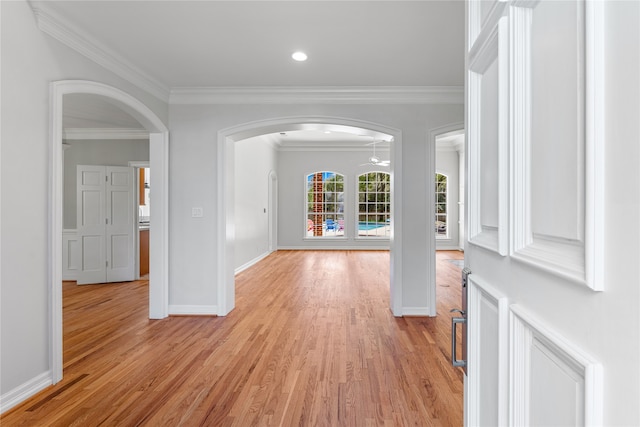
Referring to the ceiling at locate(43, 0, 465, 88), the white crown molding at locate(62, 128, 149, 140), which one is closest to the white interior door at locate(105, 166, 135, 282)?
the white crown molding at locate(62, 128, 149, 140)

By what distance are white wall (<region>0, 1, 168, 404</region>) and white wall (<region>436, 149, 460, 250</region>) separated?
926 centimetres

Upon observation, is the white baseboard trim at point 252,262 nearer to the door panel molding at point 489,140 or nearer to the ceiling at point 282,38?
the ceiling at point 282,38

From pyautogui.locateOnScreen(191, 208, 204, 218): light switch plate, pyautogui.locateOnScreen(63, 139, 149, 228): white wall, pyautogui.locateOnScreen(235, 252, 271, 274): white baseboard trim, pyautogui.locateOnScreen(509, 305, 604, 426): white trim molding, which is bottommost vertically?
pyautogui.locateOnScreen(235, 252, 271, 274): white baseboard trim

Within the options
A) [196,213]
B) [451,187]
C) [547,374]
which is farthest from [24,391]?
[451,187]

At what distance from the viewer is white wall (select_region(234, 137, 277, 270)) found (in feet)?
21.5

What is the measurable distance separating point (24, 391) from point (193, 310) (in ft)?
6.08

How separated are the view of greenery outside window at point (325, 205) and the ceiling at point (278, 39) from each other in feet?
20.4

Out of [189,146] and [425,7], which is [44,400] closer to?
[189,146]

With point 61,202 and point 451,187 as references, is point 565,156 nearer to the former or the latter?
point 61,202

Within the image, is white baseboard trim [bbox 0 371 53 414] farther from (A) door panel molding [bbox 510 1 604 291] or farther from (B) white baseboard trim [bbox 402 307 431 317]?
(B) white baseboard trim [bbox 402 307 431 317]

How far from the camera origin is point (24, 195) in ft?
7.61

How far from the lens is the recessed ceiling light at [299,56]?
3.14 m

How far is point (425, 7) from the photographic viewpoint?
7.95 feet

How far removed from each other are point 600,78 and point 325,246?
9.66m
